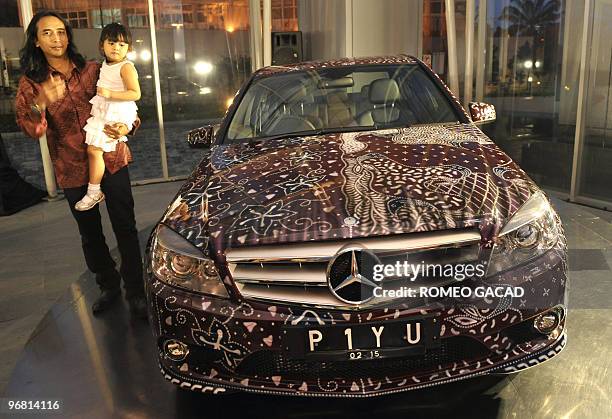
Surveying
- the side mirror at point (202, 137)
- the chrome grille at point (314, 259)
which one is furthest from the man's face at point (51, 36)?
the chrome grille at point (314, 259)

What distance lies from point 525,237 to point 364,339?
24.8 inches

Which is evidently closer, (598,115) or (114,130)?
(114,130)

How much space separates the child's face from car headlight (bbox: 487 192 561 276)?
1884mm

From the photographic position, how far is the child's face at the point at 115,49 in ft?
8.37

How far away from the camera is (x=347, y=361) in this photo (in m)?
1.72

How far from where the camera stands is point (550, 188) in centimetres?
555

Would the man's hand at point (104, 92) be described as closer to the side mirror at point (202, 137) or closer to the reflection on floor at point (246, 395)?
the side mirror at point (202, 137)

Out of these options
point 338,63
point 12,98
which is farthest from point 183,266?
point 12,98

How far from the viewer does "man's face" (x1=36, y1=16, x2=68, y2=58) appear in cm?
257

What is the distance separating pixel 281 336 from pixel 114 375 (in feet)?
3.72

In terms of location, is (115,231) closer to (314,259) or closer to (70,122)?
(70,122)

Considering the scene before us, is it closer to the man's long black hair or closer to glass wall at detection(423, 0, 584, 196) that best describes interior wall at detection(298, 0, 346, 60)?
glass wall at detection(423, 0, 584, 196)

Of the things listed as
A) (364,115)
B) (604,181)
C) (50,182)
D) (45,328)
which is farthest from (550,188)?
(50,182)

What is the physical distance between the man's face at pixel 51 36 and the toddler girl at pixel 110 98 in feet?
0.63
